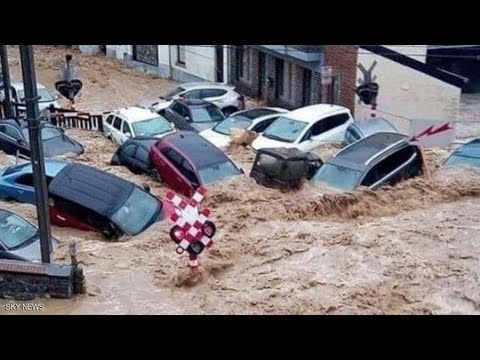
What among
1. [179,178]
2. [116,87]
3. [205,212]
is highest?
[205,212]

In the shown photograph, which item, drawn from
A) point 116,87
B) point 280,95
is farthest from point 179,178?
point 116,87

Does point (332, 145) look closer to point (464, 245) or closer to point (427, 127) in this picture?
point (427, 127)

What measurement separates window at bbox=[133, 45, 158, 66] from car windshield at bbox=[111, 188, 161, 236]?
13.3m

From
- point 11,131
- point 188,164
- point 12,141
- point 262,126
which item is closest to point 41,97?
point 11,131

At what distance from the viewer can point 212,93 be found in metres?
19.3

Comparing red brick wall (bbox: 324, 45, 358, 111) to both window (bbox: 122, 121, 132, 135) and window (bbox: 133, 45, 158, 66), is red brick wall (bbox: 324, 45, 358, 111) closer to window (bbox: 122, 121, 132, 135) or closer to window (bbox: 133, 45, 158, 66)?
window (bbox: 122, 121, 132, 135)

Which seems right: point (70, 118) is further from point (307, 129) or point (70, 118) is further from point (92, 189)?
point (92, 189)

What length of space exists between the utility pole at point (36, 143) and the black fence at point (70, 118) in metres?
8.35

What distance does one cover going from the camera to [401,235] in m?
10.8

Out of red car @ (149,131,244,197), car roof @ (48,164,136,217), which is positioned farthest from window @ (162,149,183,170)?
car roof @ (48,164,136,217)

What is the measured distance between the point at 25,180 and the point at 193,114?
6.35m

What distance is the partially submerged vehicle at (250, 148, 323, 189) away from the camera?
1193 centimetres

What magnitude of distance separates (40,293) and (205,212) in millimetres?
1921
